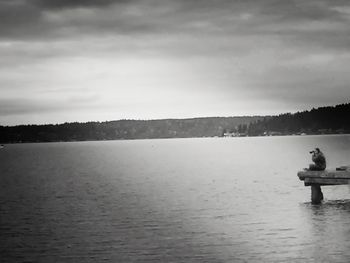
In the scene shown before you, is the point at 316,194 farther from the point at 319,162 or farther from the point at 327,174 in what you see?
the point at 327,174

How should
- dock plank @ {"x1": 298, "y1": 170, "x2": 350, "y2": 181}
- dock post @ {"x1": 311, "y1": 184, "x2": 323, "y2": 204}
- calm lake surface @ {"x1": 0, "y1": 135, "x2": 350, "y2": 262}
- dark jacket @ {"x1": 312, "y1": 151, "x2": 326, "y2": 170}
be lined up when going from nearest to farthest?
1. calm lake surface @ {"x1": 0, "y1": 135, "x2": 350, "y2": 262}
2. dock plank @ {"x1": 298, "y1": 170, "x2": 350, "y2": 181}
3. dark jacket @ {"x1": 312, "y1": 151, "x2": 326, "y2": 170}
4. dock post @ {"x1": 311, "y1": 184, "x2": 323, "y2": 204}

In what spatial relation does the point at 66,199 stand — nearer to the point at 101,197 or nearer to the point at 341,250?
the point at 101,197

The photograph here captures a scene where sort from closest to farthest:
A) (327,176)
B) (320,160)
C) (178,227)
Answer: (178,227), (327,176), (320,160)

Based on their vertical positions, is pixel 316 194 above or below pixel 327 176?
below

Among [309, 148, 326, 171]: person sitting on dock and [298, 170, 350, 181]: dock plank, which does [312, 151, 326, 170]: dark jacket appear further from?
[298, 170, 350, 181]: dock plank

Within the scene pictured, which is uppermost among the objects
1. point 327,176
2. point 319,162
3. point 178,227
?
point 319,162

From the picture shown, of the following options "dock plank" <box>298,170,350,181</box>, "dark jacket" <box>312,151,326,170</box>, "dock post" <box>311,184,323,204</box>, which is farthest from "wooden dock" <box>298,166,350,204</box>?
"dock post" <box>311,184,323,204</box>

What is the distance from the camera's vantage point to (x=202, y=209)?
46.1 metres

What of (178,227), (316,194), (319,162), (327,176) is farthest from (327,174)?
(178,227)

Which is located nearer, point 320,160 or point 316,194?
point 320,160

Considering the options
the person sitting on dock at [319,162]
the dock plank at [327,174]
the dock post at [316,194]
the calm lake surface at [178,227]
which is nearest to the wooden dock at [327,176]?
the dock plank at [327,174]

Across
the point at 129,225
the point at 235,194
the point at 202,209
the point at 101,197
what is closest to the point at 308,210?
the point at 202,209

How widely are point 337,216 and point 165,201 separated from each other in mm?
19597

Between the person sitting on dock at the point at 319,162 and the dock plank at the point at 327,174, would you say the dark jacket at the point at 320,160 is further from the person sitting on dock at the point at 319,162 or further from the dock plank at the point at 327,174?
the dock plank at the point at 327,174
